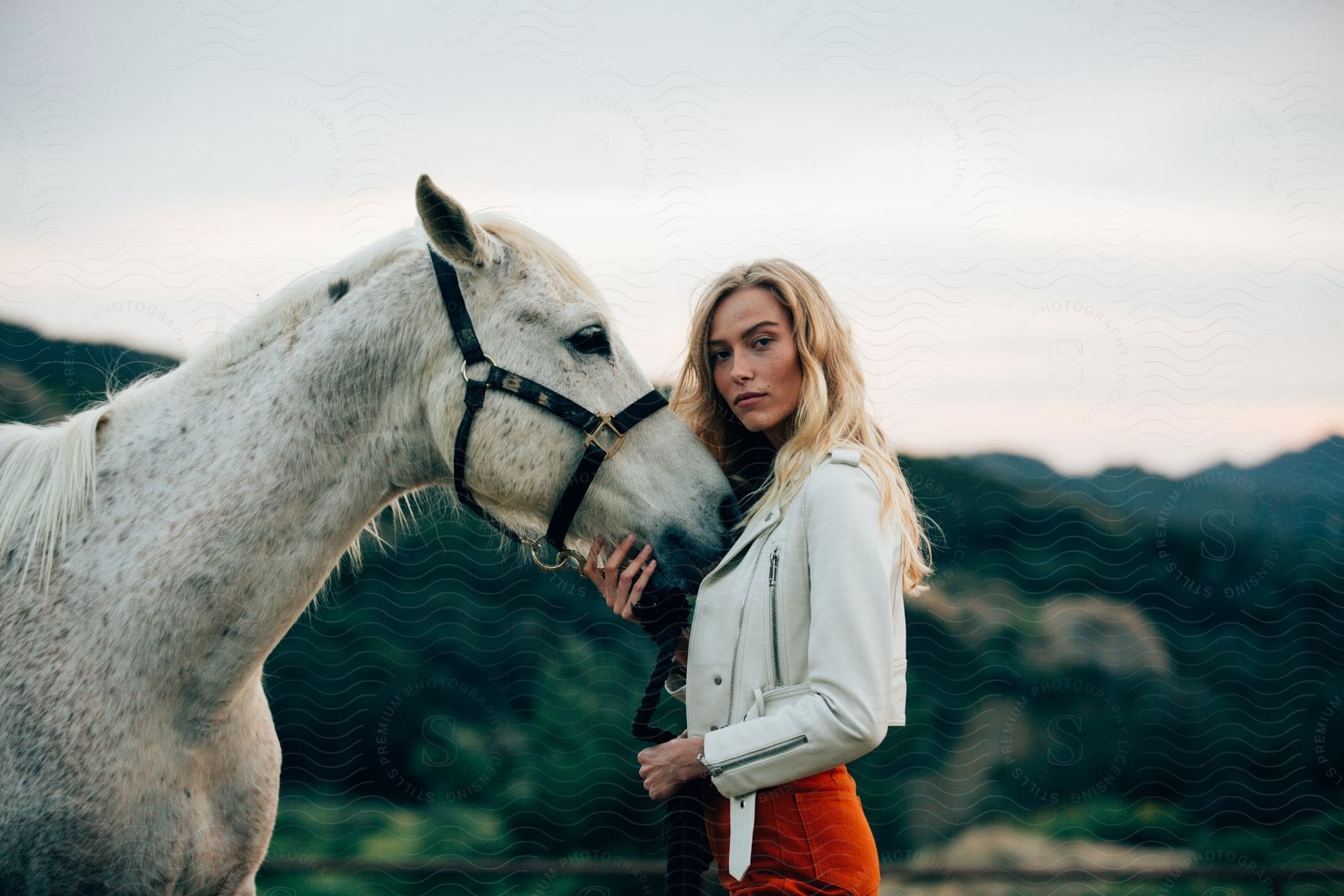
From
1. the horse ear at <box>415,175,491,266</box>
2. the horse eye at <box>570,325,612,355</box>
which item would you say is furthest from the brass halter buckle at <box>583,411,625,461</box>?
the horse ear at <box>415,175,491,266</box>

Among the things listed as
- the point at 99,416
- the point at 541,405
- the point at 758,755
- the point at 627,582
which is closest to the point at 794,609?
the point at 758,755

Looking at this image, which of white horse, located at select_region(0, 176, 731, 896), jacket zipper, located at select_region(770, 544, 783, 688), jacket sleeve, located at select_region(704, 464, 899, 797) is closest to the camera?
jacket sleeve, located at select_region(704, 464, 899, 797)

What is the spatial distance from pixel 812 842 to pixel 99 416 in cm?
144

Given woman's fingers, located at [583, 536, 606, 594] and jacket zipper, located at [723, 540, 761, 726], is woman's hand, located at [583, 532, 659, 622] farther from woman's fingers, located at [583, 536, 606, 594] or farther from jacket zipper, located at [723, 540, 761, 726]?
jacket zipper, located at [723, 540, 761, 726]

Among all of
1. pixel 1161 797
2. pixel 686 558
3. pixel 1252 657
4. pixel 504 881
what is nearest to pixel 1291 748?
pixel 1252 657

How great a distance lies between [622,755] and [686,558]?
7.70 feet

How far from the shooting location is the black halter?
144 centimetres

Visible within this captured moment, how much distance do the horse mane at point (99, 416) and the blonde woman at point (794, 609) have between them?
0.33 metres

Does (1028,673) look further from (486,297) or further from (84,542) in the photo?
(84,542)

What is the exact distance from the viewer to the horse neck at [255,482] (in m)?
1.38

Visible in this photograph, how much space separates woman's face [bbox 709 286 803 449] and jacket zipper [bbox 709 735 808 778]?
55cm

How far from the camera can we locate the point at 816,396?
1.41m

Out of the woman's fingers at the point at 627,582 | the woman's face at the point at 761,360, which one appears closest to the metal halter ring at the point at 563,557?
the woman's fingers at the point at 627,582

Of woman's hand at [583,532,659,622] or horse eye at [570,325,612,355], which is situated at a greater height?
horse eye at [570,325,612,355]
